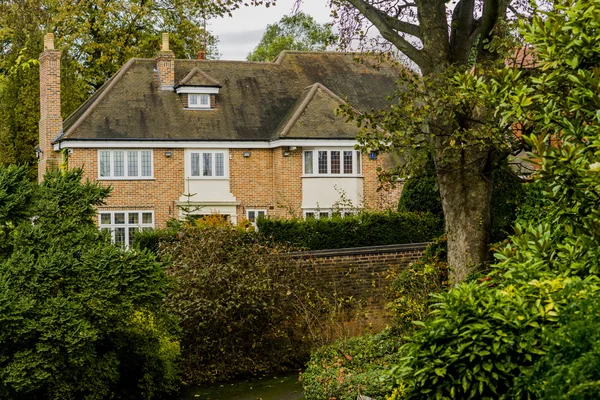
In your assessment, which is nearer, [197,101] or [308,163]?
[308,163]

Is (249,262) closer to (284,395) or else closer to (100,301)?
(284,395)

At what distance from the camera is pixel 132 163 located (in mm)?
35469

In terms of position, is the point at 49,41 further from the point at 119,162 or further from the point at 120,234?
the point at 120,234

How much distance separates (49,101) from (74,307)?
25.7 metres

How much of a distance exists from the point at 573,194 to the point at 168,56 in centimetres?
3192

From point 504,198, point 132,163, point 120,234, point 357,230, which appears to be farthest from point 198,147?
point 504,198

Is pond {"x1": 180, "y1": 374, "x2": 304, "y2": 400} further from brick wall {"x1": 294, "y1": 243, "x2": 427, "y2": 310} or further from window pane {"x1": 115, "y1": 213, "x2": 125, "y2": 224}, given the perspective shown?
window pane {"x1": 115, "y1": 213, "x2": 125, "y2": 224}

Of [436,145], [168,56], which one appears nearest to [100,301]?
[436,145]

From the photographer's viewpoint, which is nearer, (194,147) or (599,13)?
(599,13)

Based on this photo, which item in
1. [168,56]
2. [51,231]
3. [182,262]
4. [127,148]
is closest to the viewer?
[51,231]

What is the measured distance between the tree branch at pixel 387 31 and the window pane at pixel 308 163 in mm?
21328

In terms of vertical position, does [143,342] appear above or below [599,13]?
below

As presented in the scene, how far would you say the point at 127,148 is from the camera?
35.2 meters

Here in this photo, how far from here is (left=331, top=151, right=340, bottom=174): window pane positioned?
3608cm
